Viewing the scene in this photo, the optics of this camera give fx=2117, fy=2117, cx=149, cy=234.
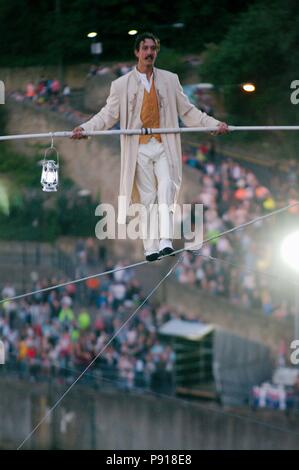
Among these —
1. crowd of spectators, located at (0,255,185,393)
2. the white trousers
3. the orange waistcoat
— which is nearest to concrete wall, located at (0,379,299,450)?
crowd of spectators, located at (0,255,185,393)

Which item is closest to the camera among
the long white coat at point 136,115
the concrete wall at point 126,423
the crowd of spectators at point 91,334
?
the long white coat at point 136,115

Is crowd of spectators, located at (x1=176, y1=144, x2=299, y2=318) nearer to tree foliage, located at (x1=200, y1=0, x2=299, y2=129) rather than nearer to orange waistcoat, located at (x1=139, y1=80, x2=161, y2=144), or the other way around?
tree foliage, located at (x1=200, y1=0, x2=299, y2=129)

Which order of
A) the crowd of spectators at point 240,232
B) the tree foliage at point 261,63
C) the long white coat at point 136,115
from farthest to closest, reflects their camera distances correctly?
1. the tree foliage at point 261,63
2. the crowd of spectators at point 240,232
3. the long white coat at point 136,115

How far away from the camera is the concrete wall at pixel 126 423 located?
2933 cm

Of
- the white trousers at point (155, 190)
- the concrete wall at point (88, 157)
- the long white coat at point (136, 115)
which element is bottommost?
the white trousers at point (155, 190)

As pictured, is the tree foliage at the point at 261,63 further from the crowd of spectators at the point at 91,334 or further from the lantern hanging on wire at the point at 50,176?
the lantern hanging on wire at the point at 50,176

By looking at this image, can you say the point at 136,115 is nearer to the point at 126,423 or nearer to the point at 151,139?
the point at 151,139

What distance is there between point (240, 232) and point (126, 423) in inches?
125

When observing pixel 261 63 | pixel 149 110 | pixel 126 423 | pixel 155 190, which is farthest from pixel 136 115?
pixel 261 63

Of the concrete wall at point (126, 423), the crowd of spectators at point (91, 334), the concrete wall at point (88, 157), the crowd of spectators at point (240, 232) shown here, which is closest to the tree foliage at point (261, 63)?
the crowd of spectators at point (240, 232)

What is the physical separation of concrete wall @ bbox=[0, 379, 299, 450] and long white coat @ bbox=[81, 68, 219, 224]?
11971 millimetres

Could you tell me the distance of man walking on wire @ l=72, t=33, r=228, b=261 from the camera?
17.2 metres

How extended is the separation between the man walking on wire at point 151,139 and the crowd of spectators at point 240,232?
12.0 meters

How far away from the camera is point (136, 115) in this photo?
56.5ft
